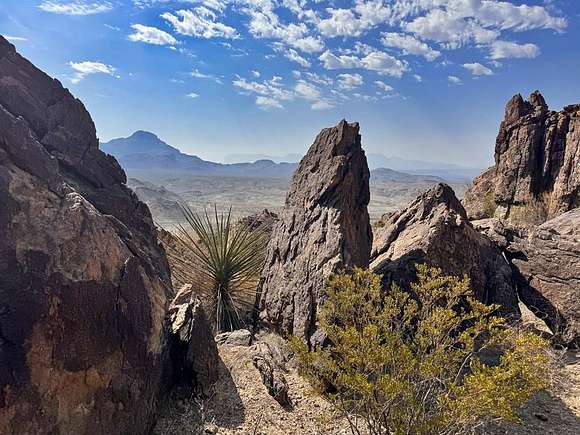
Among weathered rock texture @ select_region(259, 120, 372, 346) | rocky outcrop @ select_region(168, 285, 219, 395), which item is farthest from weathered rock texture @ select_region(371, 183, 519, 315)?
rocky outcrop @ select_region(168, 285, 219, 395)

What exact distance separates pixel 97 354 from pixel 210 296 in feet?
14.9

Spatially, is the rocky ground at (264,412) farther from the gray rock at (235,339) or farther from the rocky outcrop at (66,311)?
the rocky outcrop at (66,311)

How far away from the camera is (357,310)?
500 centimetres

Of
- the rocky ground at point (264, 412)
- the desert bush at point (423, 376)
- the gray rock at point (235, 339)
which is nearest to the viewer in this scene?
the desert bush at point (423, 376)

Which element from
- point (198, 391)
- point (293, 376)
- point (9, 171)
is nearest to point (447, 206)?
point (293, 376)

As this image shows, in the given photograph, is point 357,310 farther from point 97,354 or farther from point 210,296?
point 210,296

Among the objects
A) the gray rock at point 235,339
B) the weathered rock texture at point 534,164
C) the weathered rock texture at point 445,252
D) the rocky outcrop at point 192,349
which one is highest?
the weathered rock texture at point 534,164

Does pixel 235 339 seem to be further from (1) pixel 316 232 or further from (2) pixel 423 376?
(2) pixel 423 376

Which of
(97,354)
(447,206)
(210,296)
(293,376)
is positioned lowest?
(293,376)

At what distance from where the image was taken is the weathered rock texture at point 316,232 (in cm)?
677

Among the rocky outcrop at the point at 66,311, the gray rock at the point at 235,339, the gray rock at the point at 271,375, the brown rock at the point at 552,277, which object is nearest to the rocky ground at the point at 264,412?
the gray rock at the point at 271,375

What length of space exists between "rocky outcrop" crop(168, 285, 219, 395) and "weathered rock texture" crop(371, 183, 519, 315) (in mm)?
3001

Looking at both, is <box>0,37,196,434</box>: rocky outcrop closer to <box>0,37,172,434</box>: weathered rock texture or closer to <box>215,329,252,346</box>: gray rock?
<box>0,37,172,434</box>: weathered rock texture

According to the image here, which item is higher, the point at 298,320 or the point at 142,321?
the point at 142,321
